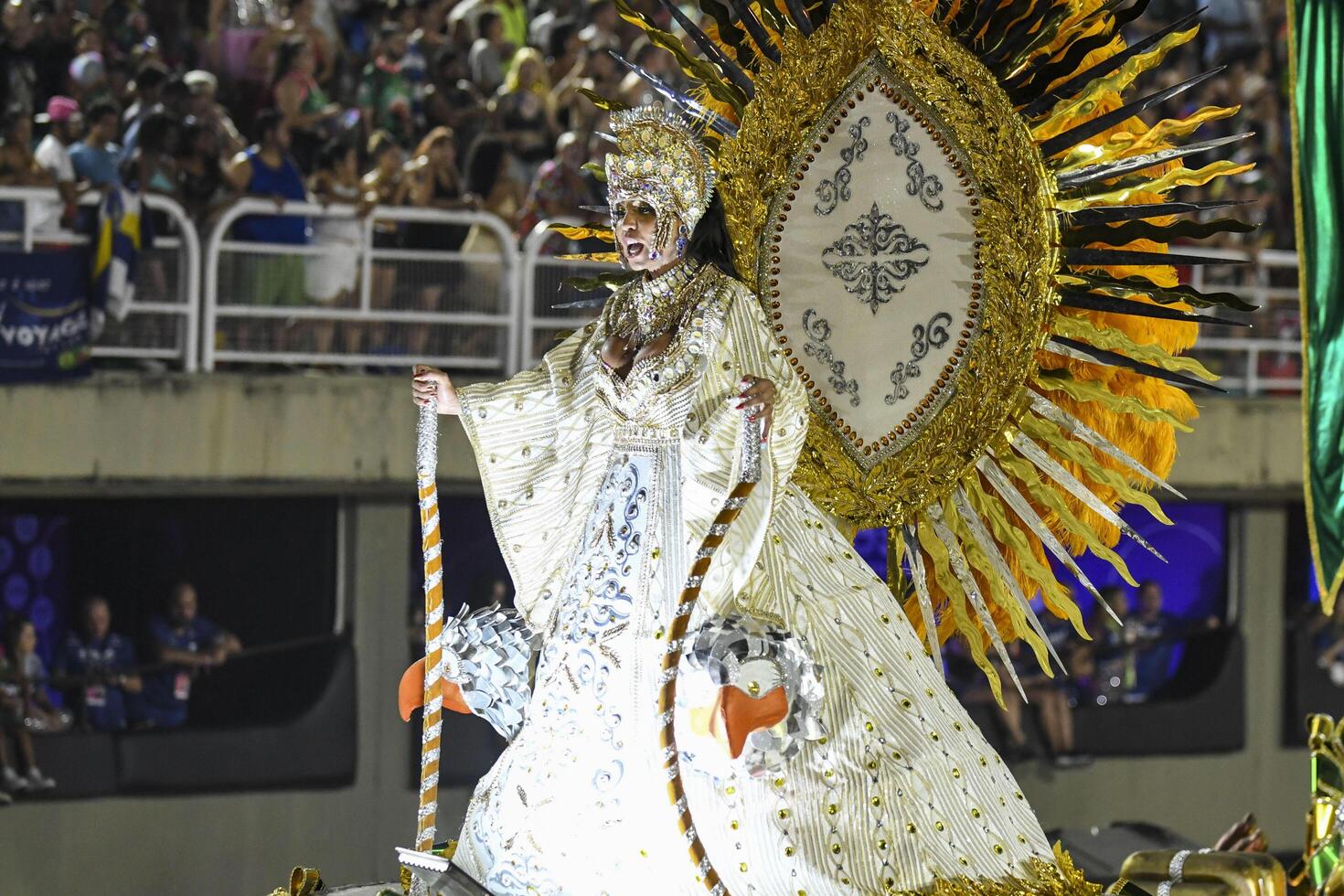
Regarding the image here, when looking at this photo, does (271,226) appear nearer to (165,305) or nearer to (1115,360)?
(165,305)

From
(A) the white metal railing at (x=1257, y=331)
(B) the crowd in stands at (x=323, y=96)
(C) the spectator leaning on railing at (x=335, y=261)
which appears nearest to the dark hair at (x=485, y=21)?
(B) the crowd in stands at (x=323, y=96)

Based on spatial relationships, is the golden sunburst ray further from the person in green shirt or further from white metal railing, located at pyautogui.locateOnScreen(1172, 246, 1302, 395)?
white metal railing, located at pyautogui.locateOnScreen(1172, 246, 1302, 395)

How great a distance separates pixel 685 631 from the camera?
347 centimetres

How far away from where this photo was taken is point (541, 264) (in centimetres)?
750

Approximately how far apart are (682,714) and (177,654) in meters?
4.13

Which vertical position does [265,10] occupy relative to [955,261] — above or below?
above

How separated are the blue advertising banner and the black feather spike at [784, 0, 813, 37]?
3352mm

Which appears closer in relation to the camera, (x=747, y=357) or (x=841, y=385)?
(x=747, y=357)

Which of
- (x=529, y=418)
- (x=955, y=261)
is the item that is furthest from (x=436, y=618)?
(x=955, y=261)

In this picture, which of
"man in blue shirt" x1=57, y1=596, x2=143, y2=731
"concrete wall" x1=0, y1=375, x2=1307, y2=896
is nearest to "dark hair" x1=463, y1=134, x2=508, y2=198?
"concrete wall" x1=0, y1=375, x2=1307, y2=896

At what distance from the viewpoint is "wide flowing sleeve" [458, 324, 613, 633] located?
3893 millimetres

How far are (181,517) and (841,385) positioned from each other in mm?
3773

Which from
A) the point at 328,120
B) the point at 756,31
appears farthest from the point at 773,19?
the point at 328,120

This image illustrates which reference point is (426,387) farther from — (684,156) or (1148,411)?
(1148,411)
